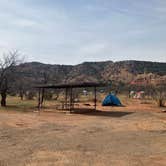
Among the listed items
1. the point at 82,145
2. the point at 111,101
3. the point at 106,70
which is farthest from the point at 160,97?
the point at 106,70

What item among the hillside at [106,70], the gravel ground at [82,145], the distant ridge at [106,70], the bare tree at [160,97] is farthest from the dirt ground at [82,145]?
the distant ridge at [106,70]

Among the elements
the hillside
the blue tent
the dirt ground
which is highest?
the hillside

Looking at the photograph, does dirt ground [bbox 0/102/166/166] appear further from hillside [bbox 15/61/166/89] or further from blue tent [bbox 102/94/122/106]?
hillside [bbox 15/61/166/89]

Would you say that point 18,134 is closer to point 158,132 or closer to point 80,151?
point 80,151

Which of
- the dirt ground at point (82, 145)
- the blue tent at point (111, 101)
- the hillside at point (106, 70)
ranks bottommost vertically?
the dirt ground at point (82, 145)

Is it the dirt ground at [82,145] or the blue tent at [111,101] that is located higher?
the blue tent at [111,101]

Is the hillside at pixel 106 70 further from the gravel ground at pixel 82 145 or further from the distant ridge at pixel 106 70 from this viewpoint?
the gravel ground at pixel 82 145

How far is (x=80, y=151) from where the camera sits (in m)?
12.5

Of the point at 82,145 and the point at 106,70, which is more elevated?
the point at 106,70

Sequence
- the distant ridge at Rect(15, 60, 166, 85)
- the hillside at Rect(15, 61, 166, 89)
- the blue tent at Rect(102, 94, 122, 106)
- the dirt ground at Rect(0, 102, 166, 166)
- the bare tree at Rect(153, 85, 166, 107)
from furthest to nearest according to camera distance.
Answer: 1. the distant ridge at Rect(15, 60, 166, 85)
2. the hillside at Rect(15, 61, 166, 89)
3. the blue tent at Rect(102, 94, 122, 106)
4. the bare tree at Rect(153, 85, 166, 107)
5. the dirt ground at Rect(0, 102, 166, 166)

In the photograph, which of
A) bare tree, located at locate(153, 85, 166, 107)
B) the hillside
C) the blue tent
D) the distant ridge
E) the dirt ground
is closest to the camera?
the dirt ground

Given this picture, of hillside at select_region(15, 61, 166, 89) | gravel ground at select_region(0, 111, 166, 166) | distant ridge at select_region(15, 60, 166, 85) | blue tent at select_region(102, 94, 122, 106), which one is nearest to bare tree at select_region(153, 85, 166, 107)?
blue tent at select_region(102, 94, 122, 106)

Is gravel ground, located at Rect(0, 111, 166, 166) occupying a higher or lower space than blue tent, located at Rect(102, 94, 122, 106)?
lower

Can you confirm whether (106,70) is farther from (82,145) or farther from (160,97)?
(82,145)
